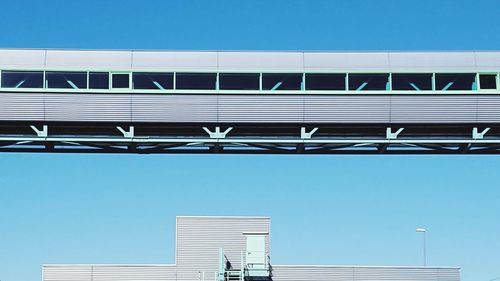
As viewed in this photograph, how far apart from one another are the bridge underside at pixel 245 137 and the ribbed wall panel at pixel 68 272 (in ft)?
27.2

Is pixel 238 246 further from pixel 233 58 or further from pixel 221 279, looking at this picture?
pixel 233 58

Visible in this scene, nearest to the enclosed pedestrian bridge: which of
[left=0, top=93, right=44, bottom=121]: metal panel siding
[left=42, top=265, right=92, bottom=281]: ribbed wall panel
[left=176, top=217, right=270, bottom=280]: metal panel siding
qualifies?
[left=0, top=93, right=44, bottom=121]: metal panel siding

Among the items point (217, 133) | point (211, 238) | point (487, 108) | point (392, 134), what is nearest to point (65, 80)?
A: point (217, 133)

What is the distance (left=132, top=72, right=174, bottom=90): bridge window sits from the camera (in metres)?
43.8

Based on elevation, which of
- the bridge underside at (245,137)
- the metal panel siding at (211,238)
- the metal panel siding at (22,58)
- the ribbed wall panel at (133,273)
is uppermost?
the metal panel siding at (22,58)

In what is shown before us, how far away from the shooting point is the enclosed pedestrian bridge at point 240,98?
43406 millimetres

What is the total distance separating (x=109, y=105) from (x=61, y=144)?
2.76 meters

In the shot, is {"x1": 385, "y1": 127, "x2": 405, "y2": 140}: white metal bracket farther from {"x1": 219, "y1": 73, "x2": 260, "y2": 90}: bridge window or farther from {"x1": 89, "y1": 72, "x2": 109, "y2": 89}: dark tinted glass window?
{"x1": 89, "y1": 72, "x2": 109, "y2": 89}: dark tinted glass window

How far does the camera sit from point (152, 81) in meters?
43.9

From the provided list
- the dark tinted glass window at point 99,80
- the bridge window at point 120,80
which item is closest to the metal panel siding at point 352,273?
the bridge window at point 120,80

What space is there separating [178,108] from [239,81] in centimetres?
276

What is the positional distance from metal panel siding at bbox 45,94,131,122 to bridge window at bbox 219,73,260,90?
3.95 metres

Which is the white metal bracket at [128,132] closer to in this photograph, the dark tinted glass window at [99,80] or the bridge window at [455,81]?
the dark tinted glass window at [99,80]

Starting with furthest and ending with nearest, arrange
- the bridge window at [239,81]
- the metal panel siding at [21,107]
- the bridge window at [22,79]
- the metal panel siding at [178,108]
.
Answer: the bridge window at [239,81] → the bridge window at [22,79] → the metal panel siding at [178,108] → the metal panel siding at [21,107]
